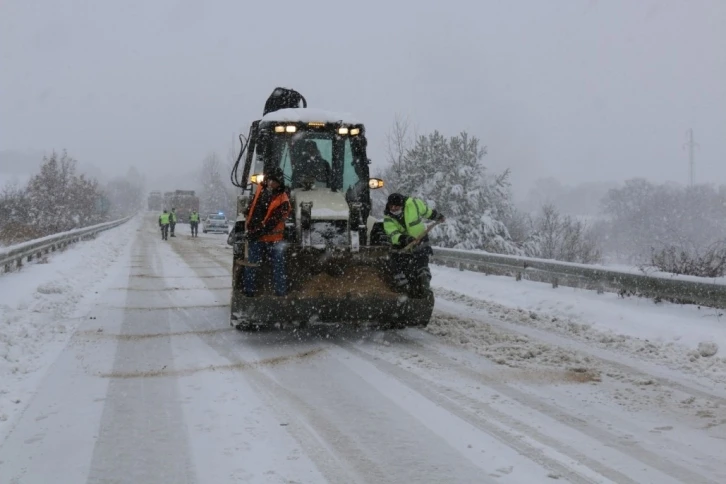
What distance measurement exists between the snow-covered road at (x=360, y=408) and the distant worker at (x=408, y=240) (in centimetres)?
73

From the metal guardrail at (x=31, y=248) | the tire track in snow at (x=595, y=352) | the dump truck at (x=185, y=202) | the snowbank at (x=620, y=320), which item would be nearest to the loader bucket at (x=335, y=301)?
the snowbank at (x=620, y=320)

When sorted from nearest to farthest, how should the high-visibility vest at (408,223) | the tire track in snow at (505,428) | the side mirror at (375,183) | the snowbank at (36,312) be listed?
1. the tire track in snow at (505,428)
2. the snowbank at (36,312)
3. the high-visibility vest at (408,223)
4. the side mirror at (375,183)

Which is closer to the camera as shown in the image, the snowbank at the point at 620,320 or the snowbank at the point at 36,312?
the snowbank at the point at 36,312

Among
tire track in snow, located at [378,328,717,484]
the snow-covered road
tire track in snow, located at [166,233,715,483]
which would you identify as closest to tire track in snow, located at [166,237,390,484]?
the snow-covered road

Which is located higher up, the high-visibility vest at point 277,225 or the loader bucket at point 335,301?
the high-visibility vest at point 277,225

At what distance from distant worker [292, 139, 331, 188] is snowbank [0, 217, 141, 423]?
3.59m

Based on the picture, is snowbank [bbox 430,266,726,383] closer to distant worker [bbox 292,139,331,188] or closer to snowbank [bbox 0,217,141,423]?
distant worker [bbox 292,139,331,188]

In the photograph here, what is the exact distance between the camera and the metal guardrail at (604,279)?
8.19 meters

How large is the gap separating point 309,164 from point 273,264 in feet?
6.11

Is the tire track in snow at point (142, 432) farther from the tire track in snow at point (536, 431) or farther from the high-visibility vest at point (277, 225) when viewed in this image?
the high-visibility vest at point (277, 225)

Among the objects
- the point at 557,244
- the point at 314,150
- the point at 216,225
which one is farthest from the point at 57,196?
the point at 314,150

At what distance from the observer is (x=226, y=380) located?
18.3 ft

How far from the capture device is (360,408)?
4812 millimetres

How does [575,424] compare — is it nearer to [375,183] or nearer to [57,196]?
[375,183]
